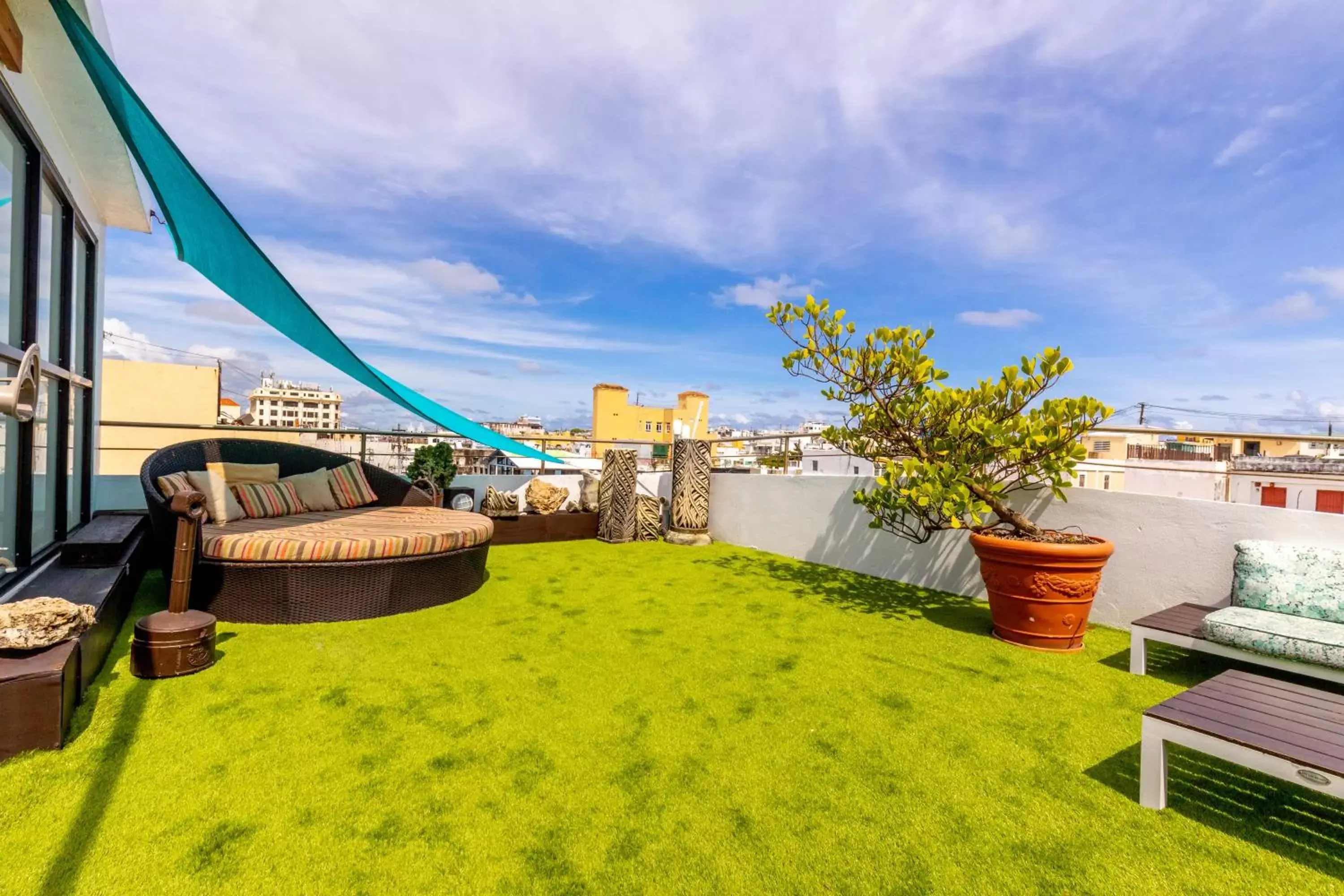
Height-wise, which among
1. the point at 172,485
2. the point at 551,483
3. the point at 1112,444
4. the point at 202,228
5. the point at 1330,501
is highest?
the point at 202,228

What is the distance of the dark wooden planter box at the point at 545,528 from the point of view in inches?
249

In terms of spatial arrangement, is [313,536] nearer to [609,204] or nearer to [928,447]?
[928,447]

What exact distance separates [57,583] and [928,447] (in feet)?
16.0

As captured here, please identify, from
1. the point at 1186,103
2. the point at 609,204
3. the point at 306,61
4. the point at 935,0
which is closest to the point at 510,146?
the point at 609,204

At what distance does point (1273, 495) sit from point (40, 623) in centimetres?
625

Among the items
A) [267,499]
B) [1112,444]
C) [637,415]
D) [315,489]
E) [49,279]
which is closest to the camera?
[49,279]

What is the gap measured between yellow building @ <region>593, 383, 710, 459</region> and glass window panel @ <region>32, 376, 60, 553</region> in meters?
25.8

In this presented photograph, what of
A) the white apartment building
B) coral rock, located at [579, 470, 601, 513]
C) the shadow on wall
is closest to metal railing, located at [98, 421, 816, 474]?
coral rock, located at [579, 470, 601, 513]

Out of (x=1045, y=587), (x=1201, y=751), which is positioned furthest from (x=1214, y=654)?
(x=1201, y=751)

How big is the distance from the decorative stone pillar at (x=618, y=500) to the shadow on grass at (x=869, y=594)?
126 centimetres

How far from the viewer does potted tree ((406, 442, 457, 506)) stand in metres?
6.28

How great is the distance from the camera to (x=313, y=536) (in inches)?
138

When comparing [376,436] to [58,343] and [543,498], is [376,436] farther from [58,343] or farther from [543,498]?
[58,343]

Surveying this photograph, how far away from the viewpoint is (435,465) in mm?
6328
